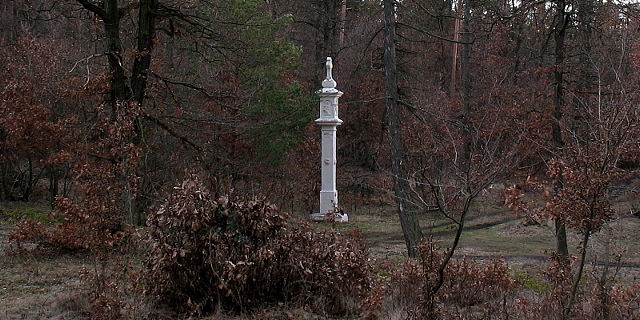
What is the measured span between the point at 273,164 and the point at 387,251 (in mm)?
5973

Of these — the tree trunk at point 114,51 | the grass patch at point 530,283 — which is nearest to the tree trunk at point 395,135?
the grass patch at point 530,283

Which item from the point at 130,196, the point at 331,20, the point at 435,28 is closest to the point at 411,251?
the point at 130,196

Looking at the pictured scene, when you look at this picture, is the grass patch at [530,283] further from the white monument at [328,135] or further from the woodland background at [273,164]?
the white monument at [328,135]

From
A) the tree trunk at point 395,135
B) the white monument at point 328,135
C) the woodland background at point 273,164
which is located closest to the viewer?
the woodland background at point 273,164

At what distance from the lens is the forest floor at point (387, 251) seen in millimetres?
6598

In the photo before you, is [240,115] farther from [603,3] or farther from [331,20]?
[331,20]

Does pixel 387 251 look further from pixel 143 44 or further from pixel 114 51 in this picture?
pixel 114 51

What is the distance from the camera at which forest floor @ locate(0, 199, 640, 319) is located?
660 cm

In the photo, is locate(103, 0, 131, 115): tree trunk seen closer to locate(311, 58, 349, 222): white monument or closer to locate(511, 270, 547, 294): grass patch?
locate(511, 270, 547, 294): grass patch

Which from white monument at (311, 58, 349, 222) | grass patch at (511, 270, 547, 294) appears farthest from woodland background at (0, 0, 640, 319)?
white monument at (311, 58, 349, 222)

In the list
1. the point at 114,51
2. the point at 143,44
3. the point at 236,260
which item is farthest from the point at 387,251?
the point at 236,260

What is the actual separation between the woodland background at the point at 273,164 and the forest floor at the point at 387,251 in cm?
32

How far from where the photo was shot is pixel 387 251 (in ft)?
42.6

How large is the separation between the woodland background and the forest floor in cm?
32
